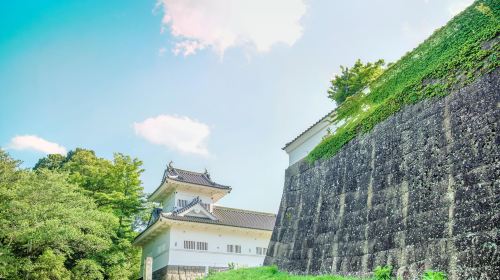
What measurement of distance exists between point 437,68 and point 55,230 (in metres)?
16.9

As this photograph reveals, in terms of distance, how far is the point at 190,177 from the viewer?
90.7 feet

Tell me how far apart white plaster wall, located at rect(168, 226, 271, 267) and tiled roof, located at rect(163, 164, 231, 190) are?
3.83 meters

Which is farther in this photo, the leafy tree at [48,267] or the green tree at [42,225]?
the leafy tree at [48,267]

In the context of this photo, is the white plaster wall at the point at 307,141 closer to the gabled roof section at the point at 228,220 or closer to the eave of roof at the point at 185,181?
the gabled roof section at the point at 228,220

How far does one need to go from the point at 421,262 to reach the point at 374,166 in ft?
10.1

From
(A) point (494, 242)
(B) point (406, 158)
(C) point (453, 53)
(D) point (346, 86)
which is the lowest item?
(A) point (494, 242)

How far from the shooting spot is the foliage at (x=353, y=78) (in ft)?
72.0

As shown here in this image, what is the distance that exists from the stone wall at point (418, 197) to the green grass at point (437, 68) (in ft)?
1.01

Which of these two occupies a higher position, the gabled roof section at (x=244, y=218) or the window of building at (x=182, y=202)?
the window of building at (x=182, y=202)

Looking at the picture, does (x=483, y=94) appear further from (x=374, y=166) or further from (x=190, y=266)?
(x=190, y=266)

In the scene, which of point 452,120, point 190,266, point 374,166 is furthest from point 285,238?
point 190,266

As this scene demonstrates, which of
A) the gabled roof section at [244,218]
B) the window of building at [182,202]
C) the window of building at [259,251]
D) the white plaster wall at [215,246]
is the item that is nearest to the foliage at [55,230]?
the white plaster wall at [215,246]

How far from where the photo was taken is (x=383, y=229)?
8.34m

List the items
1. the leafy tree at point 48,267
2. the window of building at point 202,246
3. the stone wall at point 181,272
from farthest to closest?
the window of building at point 202,246, the stone wall at point 181,272, the leafy tree at point 48,267
